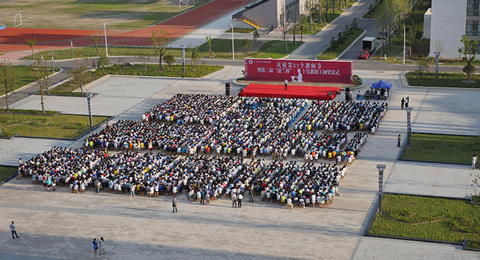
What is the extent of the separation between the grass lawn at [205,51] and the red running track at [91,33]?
12.6ft

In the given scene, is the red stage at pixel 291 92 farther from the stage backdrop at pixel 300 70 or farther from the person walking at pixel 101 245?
the person walking at pixel 101 245

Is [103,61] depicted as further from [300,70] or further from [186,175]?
[186,175]

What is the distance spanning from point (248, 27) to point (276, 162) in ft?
179

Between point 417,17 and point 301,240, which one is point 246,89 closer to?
point 301,240

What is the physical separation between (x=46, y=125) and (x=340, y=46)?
135ft

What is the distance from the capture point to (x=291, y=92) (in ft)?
228

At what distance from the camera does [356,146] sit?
52.5 m

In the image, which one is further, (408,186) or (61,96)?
(61,96)

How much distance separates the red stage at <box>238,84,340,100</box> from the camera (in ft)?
224

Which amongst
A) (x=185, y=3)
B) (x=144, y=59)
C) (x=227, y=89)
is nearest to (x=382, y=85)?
(x=227, y=89)

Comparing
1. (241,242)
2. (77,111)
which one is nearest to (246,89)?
(77,111)

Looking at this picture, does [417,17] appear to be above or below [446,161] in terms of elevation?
→ above

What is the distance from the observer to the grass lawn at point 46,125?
200 ft

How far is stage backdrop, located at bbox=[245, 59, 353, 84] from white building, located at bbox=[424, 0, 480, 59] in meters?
15.0
